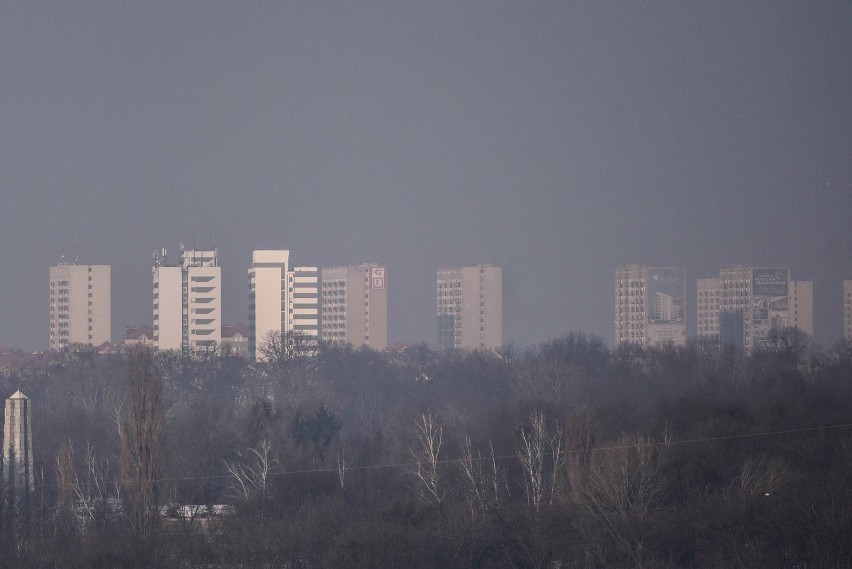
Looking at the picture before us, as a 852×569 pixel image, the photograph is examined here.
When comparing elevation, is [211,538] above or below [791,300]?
below

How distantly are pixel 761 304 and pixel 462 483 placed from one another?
71969 millimetres

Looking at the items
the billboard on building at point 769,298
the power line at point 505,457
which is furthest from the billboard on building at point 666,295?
the power line at point 505,457

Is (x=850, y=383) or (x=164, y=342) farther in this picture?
(x=164, y=342)

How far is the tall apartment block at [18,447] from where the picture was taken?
25812 mm

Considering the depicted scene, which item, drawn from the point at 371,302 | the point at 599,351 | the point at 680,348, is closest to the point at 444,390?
the point at 599,351

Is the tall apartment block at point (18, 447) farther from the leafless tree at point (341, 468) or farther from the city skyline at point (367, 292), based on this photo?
the city skyline at point (367, 292)

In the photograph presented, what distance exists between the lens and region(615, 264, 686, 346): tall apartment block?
101875 mm

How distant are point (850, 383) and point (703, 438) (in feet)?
49.2

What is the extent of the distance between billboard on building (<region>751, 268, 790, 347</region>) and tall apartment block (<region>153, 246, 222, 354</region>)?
36608mm

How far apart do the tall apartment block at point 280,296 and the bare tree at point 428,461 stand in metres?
53.5

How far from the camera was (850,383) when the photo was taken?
4281cm

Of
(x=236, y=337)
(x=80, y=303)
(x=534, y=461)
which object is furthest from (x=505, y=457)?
(x=80, y=303)

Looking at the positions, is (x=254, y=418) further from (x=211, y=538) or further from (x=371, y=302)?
(x=371, y=302)

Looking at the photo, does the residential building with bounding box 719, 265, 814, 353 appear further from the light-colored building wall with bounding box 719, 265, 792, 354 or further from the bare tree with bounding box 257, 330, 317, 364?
the bare tree with bounding box 257, 330, 317, 364
